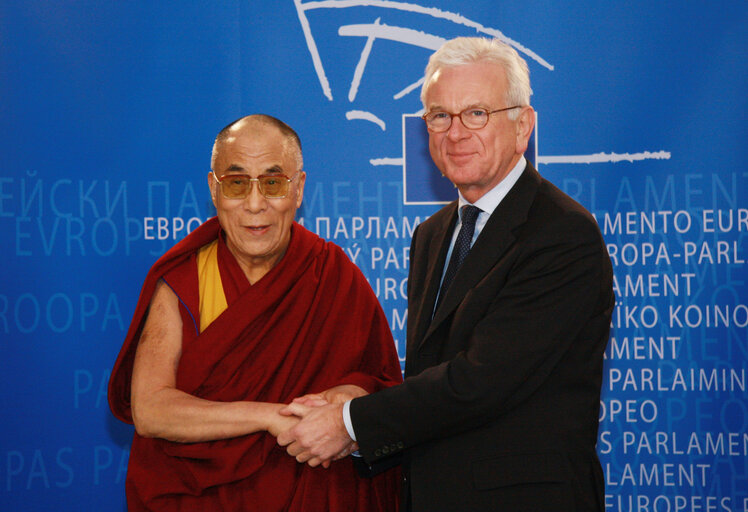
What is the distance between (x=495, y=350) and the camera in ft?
6.14

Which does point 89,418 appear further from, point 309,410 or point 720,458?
point 720,458

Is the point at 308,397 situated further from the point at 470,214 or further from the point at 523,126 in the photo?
the point at 523,126

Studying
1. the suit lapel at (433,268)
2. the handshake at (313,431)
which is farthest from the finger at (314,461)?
the suit lapel at (433,268)

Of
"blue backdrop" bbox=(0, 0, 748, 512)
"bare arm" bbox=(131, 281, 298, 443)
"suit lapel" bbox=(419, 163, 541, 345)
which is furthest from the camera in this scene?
"blue backdrop" bbox=(0, 0, 748, 512)

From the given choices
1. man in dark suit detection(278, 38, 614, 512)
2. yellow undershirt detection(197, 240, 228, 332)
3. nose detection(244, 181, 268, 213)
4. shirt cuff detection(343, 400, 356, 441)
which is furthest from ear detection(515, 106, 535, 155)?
yellow undershirt detection(197, 240, 228, 332)

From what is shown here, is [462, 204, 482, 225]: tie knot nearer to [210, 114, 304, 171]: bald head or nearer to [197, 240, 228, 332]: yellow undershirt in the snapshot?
[210, 114, 304, 171]: bald head

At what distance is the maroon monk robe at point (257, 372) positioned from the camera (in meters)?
2.13

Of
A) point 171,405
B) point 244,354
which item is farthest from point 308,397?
point 171,405

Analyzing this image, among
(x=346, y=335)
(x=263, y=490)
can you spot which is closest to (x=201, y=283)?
(x=346, y=335)

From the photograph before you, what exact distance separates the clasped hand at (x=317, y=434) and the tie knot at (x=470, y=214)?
2.08 ft

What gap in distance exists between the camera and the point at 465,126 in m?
2.08

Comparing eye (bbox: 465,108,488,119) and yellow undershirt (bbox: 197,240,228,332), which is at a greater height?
eye (bbox: 465,108,488,119)

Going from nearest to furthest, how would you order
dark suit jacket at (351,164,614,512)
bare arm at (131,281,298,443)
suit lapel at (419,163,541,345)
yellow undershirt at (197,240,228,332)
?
dark suit jacket at (351,164,614,512)
suit lapel at (419,163,541,345)
bare arm at (131,281,298,443)
yellow undershirt at (197,240,228,332)

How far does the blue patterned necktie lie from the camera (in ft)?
6.81
